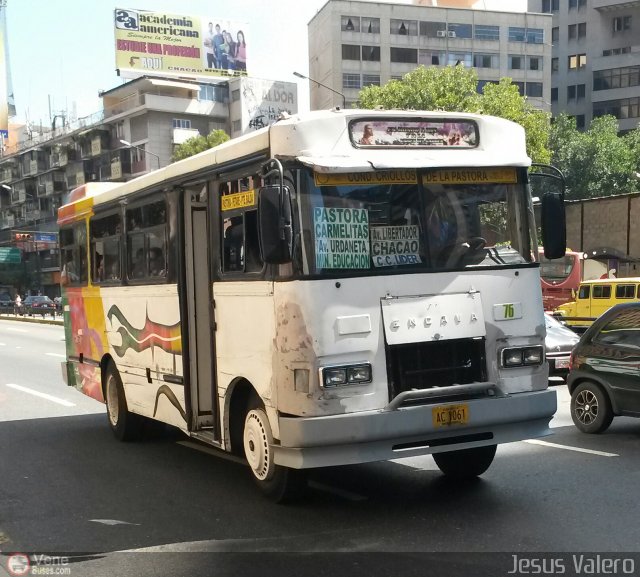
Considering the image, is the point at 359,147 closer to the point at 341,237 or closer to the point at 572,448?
the point at 341,237

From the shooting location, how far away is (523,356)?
6.30 metres

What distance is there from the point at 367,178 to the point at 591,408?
466cm

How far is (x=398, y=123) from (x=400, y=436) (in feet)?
A: 7.59

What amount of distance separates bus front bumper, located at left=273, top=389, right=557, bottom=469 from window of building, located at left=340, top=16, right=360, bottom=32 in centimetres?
6986

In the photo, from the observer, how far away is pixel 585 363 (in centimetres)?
918

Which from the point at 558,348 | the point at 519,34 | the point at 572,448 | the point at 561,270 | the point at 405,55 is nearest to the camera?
the point at 572,448

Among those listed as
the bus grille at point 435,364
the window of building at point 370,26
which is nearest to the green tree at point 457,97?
the bus grille at point 435,364

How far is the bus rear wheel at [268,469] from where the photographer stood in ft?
20.5

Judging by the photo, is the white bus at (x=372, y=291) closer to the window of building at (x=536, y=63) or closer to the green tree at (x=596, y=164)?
the green tree at (x=596, y=164)

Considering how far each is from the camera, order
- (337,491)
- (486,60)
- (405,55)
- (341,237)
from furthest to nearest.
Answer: (486,60), (405,55), (337,491), (341,237)

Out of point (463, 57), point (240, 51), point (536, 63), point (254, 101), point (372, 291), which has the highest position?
point (240, 51)

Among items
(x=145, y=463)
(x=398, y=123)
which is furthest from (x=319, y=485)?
(x=398, y=123)

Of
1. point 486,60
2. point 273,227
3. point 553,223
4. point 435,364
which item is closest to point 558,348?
point 553,223

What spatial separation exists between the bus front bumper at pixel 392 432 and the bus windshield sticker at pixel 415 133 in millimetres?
1948
